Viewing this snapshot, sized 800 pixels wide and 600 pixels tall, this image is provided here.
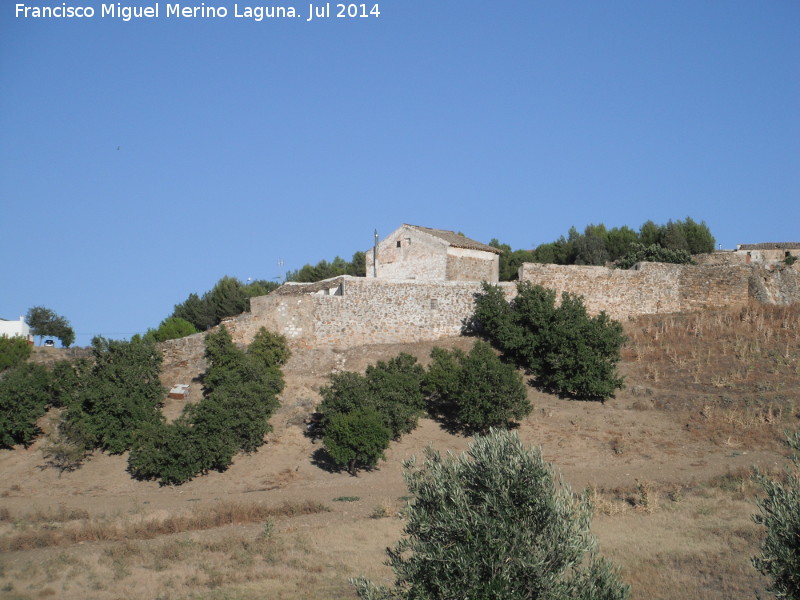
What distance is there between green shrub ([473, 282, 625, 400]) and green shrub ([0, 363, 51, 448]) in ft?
50.1

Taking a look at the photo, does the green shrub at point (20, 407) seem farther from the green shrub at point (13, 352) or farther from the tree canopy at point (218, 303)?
the tree canopy at point (218, 303)

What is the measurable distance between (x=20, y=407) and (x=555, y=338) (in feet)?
56.7

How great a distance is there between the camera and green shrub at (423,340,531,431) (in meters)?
24.7

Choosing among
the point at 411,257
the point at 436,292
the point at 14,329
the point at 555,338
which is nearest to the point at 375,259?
the point at 411,257

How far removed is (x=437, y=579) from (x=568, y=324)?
18.6 metres

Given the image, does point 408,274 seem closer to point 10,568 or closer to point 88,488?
point 88,488

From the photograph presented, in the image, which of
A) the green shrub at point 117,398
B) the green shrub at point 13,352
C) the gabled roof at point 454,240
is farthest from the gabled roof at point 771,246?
the green shrub at point 13,352

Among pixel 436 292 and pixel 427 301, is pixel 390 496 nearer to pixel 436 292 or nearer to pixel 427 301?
pixel 427 301

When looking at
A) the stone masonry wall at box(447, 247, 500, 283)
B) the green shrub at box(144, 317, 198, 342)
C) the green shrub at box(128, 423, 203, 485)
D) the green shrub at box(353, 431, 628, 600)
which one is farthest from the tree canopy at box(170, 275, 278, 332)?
the green shrub at box(353, 431, 628, 600)

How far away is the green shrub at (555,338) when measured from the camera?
2697cm

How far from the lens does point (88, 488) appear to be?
23312 mm

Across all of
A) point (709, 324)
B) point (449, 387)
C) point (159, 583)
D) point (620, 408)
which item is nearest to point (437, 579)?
point (159, 583)

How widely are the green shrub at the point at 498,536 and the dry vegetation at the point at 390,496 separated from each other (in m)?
4.45

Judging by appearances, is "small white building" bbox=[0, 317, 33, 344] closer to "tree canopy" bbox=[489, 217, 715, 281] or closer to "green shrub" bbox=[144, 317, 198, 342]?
"green shrub" bbox=[144, 317, 198, 342]
